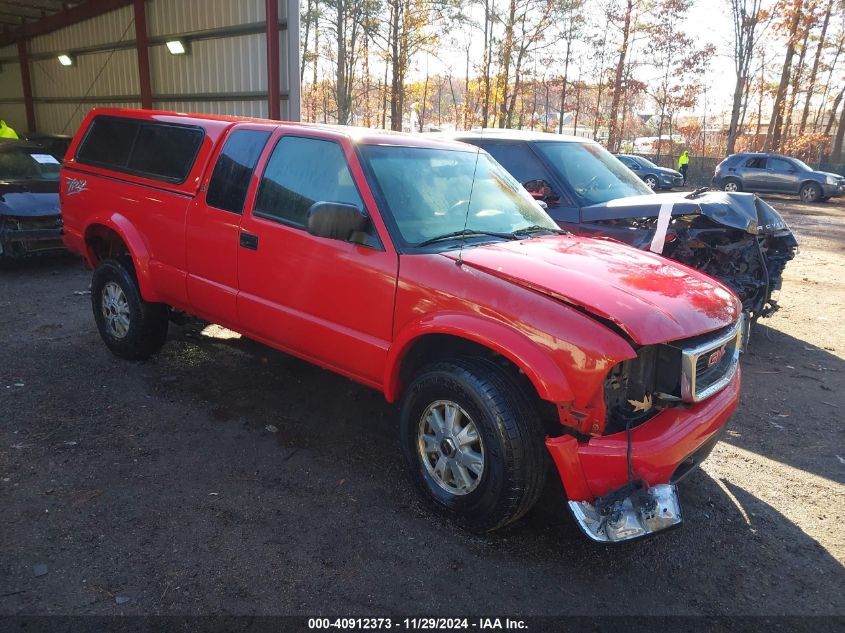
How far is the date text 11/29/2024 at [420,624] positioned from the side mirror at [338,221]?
1895 millimetres

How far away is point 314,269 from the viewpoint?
12.2 ft

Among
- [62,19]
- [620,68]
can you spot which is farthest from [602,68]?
[62,19]

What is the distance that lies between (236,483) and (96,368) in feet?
7.62

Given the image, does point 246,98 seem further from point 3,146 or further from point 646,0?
point 646,0

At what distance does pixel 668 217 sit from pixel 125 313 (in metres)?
4.75

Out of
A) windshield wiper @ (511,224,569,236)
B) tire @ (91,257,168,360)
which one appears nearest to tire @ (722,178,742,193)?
windshield wiper @ (511,224,569,236)

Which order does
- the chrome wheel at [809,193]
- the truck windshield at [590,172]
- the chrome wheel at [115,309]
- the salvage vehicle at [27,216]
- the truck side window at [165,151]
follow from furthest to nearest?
the chrome wheel at [809,193] < the salvage vehicle at [27,216] < the truck windshield at [590,172] < the chrome wheel at [115,309] < the truck side window at [165,151]

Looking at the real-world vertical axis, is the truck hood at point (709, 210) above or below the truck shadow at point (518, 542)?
above

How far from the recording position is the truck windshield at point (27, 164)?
885 centimetres

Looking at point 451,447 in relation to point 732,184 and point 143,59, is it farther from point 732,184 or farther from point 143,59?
point 732,184

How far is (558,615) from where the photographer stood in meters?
2.64

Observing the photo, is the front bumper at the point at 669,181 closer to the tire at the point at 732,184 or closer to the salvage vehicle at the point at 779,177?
the salvage vehicle at the point at 779,177

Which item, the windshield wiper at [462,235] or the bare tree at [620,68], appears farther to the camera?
the bare tree at [620,68]

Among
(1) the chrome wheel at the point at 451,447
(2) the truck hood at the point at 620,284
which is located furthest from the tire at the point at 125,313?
(2) the truck hood at the point at 620,284
